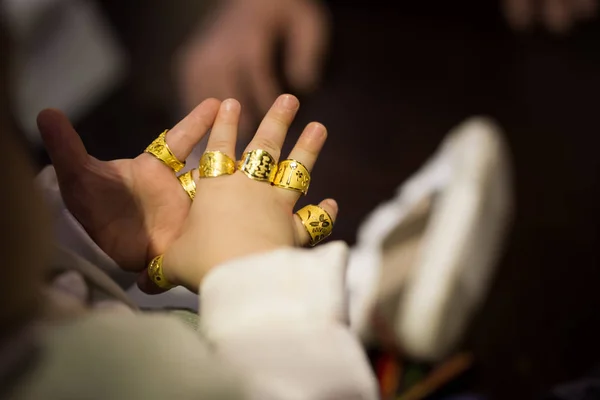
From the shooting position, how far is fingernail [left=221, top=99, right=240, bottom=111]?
0.25 metres

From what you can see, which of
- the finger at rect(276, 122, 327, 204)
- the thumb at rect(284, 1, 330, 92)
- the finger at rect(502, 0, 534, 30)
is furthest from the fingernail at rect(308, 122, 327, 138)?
the finger at rect(502, 0, 534, 30)

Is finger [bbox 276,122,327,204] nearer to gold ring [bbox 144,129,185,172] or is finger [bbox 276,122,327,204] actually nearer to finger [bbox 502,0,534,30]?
gold ring [bbox 144,129,185,172]

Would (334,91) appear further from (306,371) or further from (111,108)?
(306,371)

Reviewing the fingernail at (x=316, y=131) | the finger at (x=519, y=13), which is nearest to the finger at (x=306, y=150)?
the fingernail at (x=316, y=131)

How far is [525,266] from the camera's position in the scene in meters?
0.68

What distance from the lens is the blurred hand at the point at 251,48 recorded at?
0.38m

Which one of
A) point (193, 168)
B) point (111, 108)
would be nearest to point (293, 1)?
point (111, 108)

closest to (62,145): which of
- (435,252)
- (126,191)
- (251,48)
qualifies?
(126,191)

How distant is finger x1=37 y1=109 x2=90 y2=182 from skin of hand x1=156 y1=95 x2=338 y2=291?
48 mm

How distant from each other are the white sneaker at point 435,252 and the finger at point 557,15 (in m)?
0.22

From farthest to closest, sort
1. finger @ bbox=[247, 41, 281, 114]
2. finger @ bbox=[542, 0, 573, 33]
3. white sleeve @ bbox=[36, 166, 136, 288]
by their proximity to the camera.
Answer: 1. finger @ bbox=[542, 0, 573, 33]
2. finger @ bbox=[247, 41, 281, 114]
3. white sleeve @ bbox=[36, 166, 136, 288]

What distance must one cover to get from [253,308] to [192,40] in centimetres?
36

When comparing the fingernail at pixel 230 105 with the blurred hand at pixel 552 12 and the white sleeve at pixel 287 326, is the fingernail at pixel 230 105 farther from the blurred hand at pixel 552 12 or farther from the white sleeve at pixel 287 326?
the blurred hand at pixel 552 12

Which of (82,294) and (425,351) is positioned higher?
(82,294)
